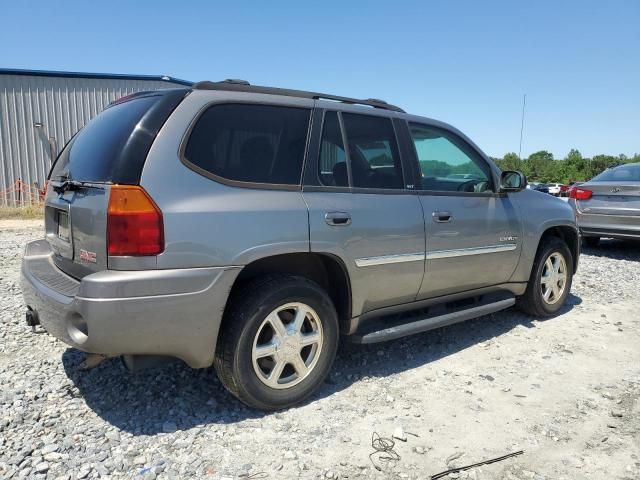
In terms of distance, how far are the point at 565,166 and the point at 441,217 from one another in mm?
48912

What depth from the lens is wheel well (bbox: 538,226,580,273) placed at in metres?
4.87

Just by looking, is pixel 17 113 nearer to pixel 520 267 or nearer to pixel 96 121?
pixel 96 121

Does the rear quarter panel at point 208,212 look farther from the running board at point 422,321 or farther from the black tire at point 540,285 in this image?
the black tire at point 540,285

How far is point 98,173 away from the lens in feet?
8.45

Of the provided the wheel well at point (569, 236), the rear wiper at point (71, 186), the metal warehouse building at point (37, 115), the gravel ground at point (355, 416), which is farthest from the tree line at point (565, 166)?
the rear wiper at point (71, 186)

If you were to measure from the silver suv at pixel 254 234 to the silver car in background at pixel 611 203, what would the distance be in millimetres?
5014

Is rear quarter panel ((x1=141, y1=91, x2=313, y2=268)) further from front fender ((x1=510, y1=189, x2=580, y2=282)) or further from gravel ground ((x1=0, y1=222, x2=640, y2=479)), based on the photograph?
front fender ((x1=510, y1=189, x2=580, y2=282))

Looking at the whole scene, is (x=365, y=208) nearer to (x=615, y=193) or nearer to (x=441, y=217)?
(x=441, y=217)

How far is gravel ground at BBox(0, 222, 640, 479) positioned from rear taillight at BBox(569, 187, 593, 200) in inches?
184

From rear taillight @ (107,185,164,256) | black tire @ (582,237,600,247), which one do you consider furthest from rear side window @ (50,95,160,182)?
black tire @ (582,237,600,247)

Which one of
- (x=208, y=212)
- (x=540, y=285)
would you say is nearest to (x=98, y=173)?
(x=208, y=212)

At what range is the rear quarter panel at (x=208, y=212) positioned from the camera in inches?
95.3

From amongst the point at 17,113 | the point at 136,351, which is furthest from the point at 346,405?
the point at 17,113

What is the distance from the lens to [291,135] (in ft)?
9.80
